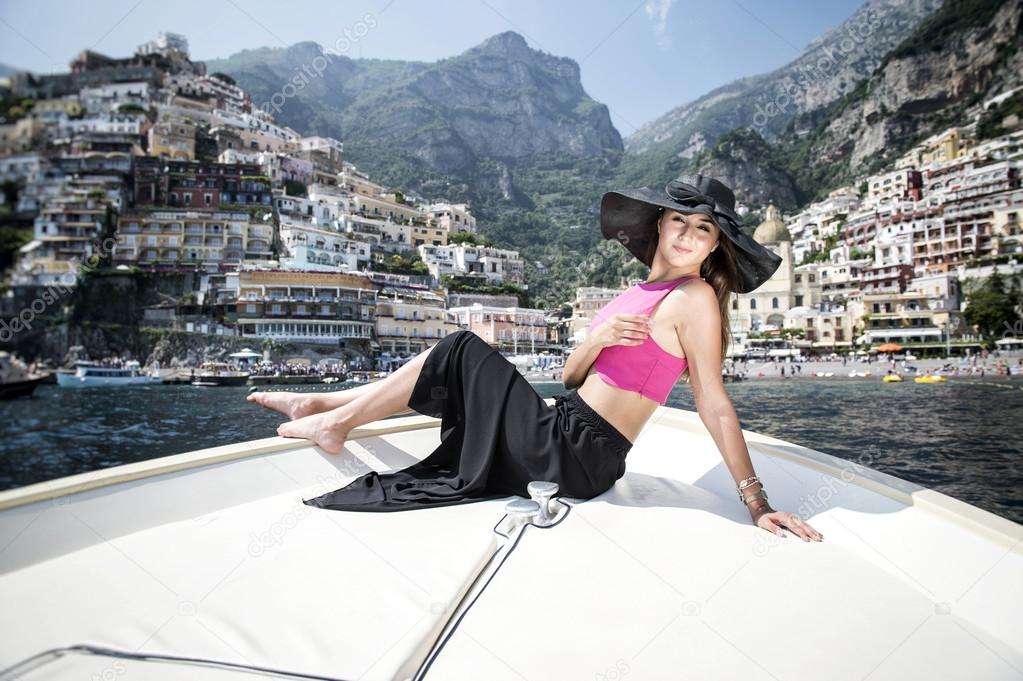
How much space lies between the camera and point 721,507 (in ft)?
3.14

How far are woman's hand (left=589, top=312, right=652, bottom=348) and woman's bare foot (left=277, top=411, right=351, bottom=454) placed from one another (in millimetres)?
676

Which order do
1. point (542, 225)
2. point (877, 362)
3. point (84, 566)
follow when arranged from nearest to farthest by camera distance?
point (84, 566)
point (877, 362)
point (542, 225)

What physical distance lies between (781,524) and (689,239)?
1.87ft

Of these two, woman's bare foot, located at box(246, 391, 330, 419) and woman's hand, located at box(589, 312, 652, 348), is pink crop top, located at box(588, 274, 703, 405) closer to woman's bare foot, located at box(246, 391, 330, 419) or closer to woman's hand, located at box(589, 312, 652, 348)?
woman's hand, located at box(589, 312, 652, 348)

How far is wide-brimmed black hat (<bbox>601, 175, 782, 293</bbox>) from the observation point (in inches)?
40.9

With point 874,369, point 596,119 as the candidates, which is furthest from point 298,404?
point 596,119

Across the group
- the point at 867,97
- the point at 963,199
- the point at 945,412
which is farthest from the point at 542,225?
the point at 945,412

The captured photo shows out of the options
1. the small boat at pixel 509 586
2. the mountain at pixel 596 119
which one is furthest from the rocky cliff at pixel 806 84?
the small boat at pixel 509 586

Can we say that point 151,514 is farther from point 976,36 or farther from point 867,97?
point 867,97

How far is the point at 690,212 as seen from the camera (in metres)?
1.03

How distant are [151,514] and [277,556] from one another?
0.38 meters

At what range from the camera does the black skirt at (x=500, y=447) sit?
101cm

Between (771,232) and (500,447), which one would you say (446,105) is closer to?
(771,232)

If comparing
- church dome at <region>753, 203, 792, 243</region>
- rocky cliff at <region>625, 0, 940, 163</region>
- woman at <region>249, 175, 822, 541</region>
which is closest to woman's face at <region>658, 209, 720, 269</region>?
woman at <region>249, 175, 822, 541</region>
